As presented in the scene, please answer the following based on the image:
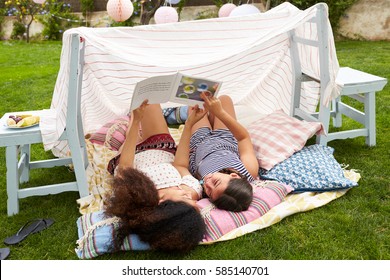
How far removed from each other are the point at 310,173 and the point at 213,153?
25.7 inches

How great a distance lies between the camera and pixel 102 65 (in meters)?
3.53

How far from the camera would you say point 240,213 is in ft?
8.67

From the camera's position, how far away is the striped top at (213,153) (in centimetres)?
289

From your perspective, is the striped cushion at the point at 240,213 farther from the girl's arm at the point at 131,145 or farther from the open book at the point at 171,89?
the open book at the point at 171,89

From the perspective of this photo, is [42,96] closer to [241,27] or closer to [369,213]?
[241,27]

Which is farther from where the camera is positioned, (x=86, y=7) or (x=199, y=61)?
(x=86, y=7)

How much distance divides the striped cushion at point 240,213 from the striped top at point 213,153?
0.16m

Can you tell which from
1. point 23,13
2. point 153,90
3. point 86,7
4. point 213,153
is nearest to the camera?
point 153,90

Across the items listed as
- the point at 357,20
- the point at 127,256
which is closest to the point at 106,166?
the point at 127,256

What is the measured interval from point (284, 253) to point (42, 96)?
4390 mm

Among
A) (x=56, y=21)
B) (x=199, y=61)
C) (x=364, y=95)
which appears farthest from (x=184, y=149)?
(x=56, y=21)

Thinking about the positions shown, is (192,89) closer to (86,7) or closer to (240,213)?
(240,213)

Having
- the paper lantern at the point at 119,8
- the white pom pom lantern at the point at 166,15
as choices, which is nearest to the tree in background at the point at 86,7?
the paper lantern at the point at 119,8

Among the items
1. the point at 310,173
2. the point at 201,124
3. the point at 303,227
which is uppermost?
the point at 201,124
